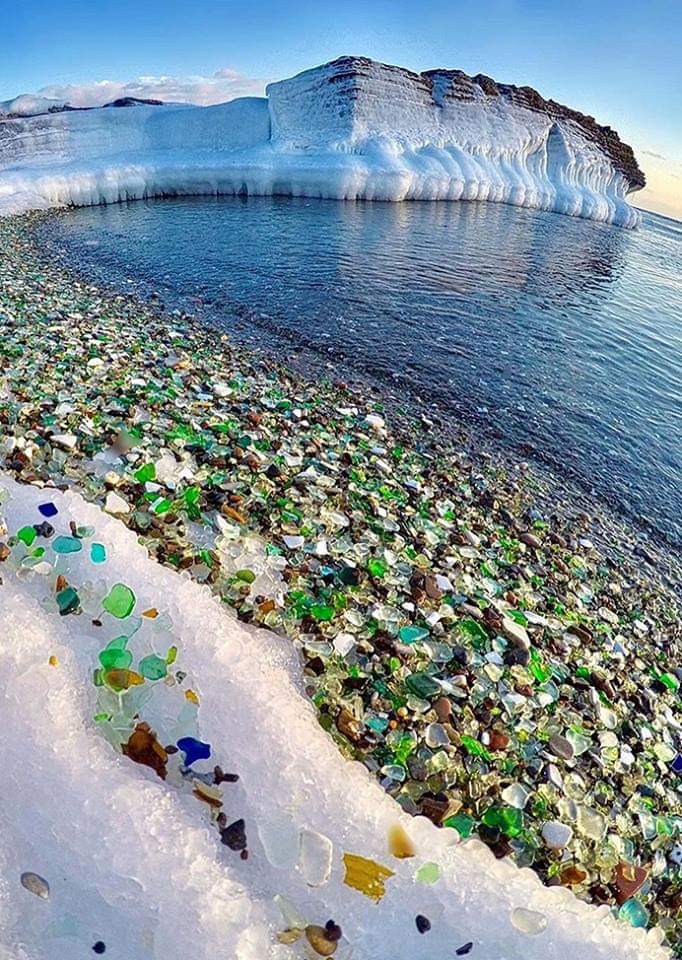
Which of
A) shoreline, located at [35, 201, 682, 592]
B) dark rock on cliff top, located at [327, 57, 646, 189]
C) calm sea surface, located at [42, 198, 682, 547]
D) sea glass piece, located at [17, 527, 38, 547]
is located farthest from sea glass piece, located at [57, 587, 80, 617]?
dark rock on cliff top, located at [327, 57, 646, 189]

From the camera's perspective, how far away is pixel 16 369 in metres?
5.63

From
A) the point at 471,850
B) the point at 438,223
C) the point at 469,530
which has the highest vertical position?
the point at 438,223

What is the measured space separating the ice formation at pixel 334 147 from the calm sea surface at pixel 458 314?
10.3ft

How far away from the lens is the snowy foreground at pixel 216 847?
1.92 m

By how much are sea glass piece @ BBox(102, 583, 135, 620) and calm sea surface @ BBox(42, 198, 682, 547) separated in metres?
5.10

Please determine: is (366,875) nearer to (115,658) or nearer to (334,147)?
(115,658)

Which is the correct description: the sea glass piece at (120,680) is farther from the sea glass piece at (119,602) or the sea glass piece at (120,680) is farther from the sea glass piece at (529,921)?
the sea glass piece at (529,921)

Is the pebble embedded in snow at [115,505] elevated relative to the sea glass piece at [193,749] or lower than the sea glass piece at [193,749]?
elevated

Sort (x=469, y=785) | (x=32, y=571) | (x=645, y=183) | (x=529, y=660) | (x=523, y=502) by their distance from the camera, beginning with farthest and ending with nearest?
(x=645, y=183)
(x=523, y=502)
(x=529, y=660)
(x=32, y=571)
(x=469, y=785)

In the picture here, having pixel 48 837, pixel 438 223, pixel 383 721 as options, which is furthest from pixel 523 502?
pixel 438 223

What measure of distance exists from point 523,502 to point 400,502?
1.49m

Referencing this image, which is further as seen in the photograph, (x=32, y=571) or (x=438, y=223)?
(x=438, y=223)

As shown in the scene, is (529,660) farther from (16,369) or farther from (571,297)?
(571,297)

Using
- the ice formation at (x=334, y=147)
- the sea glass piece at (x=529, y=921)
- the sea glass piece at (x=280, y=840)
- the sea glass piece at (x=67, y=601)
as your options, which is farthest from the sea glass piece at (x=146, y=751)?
the ice formation at (x=334, y=147)
